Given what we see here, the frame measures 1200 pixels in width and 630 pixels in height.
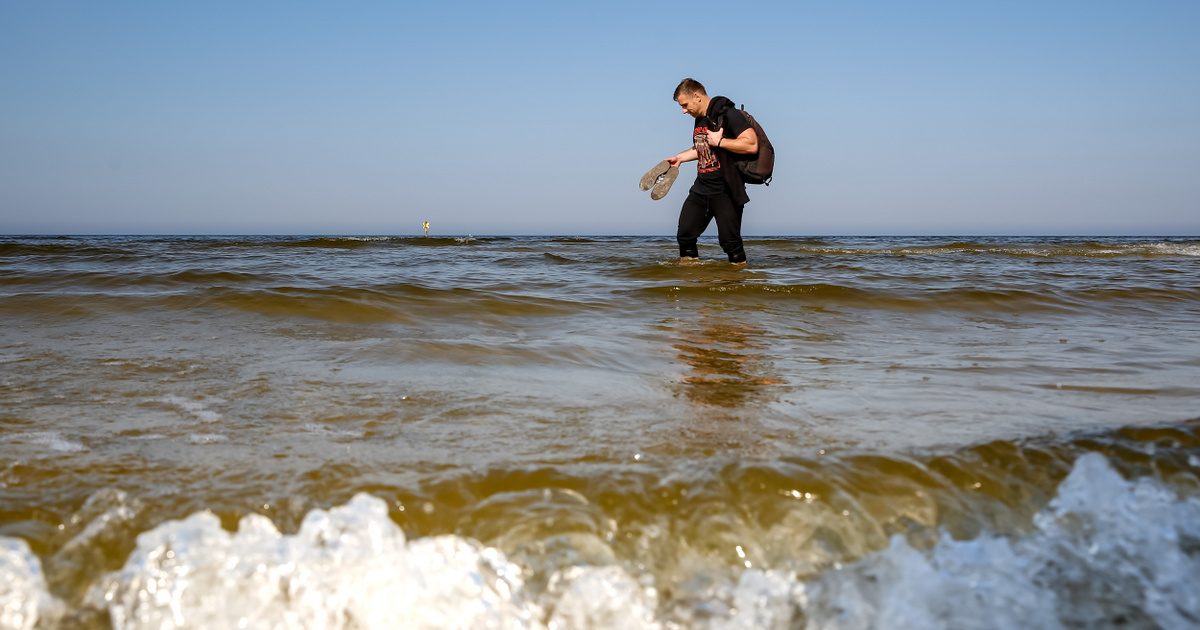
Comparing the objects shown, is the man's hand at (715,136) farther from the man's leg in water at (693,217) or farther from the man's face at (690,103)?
the man's leg in water at (693,217)

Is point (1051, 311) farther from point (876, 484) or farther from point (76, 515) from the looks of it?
point (76, 515)

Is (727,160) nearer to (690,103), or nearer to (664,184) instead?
(690,103)

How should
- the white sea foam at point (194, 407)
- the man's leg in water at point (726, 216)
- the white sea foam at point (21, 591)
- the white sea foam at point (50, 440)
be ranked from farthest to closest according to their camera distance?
the man's leg in water at point (726, 216), the white sea foam at point (194, 407), the white sea foam at point (50, 440), the white sea foam at point (21, 591)

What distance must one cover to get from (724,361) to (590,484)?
199cm

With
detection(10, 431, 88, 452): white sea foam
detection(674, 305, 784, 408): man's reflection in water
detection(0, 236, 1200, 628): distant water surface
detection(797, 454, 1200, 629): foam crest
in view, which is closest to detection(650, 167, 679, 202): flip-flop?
detection(674, 305, 784, 408): man's reflection in water

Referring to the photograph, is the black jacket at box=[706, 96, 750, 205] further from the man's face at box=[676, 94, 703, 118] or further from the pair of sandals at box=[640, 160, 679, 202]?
the pair of sandals at box=[640, 160, 679, 202]

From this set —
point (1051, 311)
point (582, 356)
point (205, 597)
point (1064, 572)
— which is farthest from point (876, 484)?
point (1051, 311)

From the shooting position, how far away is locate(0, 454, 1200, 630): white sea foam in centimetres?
147

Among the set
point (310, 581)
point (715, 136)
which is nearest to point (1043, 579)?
point (310, 581)

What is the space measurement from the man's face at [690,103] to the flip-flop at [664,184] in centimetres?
88

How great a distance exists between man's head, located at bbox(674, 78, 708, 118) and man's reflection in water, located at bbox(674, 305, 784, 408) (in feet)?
8.63

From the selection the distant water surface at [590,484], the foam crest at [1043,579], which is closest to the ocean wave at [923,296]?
the distant water surface at [590,484]

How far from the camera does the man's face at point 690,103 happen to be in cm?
728

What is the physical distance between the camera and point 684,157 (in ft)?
25.6
